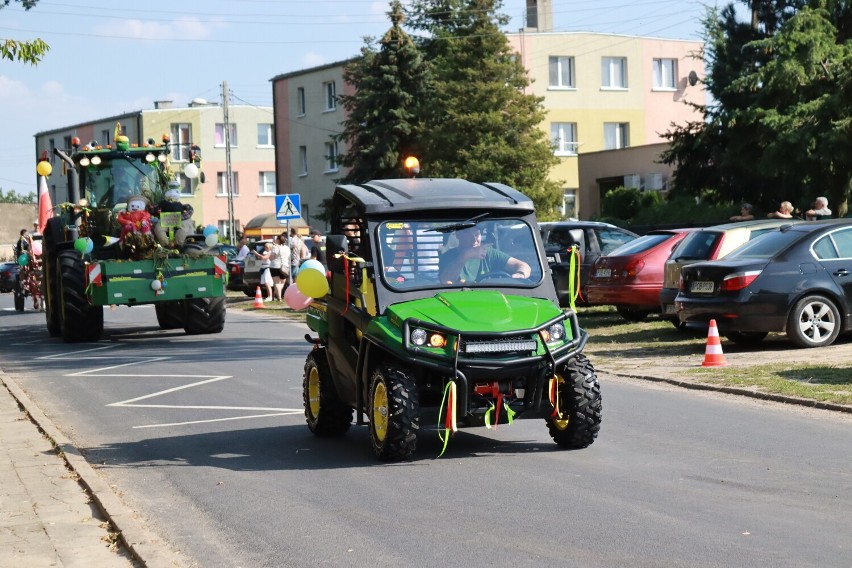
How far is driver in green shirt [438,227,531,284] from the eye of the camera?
32.8ft

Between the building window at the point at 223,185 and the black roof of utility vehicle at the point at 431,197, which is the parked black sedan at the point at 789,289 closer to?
the black roof of utility vehicle at the point at 431,197

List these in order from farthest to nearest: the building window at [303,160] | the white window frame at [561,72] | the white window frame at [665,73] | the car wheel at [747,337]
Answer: the building window at [303,160], the white window frame at [665,73], the white window frame at [561,72], the car wheel at [747,337]

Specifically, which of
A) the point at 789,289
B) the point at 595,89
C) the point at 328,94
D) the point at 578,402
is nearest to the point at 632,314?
the point at 789,289

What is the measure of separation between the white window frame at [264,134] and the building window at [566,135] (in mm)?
26144

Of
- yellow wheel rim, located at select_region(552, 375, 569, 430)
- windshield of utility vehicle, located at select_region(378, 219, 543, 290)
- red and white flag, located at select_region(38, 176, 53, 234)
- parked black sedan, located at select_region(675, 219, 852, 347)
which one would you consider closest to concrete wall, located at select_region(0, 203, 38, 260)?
red and white flag, located at select_region(38, 176, 53, 234)

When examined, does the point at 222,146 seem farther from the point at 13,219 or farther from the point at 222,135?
the point at 13,219

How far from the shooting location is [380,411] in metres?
9.45

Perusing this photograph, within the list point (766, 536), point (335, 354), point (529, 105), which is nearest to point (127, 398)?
point (335, 354)

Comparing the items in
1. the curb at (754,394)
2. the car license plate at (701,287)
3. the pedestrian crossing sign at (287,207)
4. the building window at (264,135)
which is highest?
the building window at (264,135)

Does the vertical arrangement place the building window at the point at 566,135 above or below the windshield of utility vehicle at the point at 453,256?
above

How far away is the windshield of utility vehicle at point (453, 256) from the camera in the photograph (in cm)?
995

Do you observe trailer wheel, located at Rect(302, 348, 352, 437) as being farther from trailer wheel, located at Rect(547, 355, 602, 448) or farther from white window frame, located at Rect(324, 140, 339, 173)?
white window frame, located at Rect(324, 140, 339, 173)

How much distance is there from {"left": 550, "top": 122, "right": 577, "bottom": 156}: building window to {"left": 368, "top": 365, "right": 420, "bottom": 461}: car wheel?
172ft

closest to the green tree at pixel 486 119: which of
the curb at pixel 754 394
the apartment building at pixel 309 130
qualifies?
the apartment building at pixel 309 130
